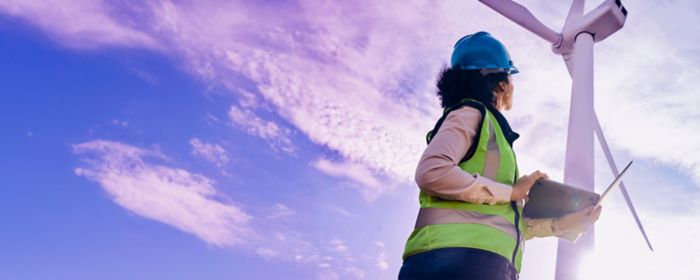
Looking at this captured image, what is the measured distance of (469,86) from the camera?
12.5 ft

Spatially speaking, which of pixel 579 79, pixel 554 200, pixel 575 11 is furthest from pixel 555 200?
pixel 575 11

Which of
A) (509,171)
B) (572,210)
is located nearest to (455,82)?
(509,171)

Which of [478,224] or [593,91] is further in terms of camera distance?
[593,91]

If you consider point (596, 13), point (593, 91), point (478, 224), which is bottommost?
point (478, 224)

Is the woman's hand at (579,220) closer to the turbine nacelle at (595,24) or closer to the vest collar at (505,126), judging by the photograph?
the vest collar at (505,126)

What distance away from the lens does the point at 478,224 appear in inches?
125

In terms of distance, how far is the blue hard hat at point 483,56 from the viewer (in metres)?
3.83

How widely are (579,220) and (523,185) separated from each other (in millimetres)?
526

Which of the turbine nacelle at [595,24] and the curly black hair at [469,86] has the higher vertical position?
the turbine nacelle at [595,24]

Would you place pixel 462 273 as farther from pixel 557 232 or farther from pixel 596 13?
pixel 596 13

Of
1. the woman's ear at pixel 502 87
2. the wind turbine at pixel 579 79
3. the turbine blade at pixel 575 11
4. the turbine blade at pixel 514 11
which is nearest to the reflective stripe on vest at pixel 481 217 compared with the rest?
the woman's ear at pixel 502 87

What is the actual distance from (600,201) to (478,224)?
3.19 ft

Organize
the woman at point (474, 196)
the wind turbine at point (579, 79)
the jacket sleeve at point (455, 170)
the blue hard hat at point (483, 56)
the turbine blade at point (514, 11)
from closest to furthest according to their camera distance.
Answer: the woman at point (474, 196)
the jacket sleeve at point (455, 170)
the blue hard hat at point (483, 56)
the wind turbine at point (579, 79)
the turbine blade at point (514, 11)

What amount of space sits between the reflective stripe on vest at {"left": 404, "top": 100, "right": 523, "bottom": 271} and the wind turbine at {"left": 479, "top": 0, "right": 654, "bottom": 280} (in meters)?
8.81
